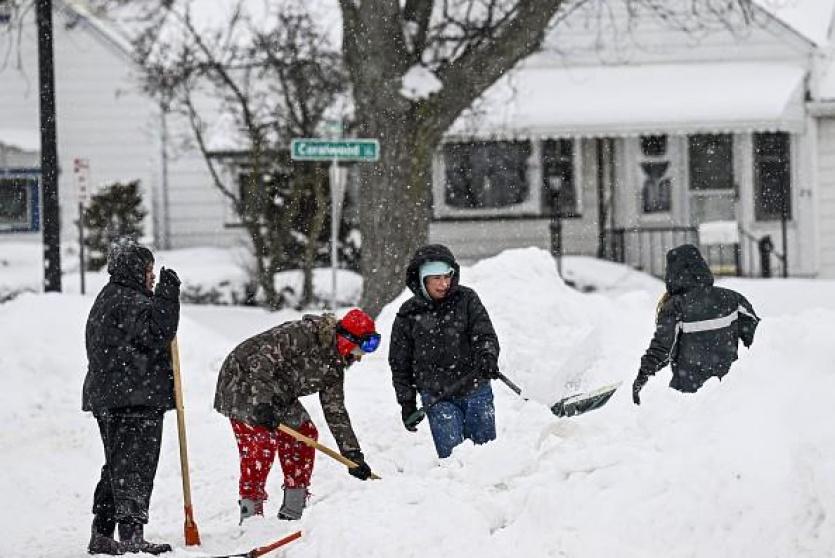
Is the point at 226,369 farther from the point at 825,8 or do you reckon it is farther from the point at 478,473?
the point at 825,8

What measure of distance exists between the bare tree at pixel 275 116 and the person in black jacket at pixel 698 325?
1200 cm

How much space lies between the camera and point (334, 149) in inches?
525

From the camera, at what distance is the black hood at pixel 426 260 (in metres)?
7.67

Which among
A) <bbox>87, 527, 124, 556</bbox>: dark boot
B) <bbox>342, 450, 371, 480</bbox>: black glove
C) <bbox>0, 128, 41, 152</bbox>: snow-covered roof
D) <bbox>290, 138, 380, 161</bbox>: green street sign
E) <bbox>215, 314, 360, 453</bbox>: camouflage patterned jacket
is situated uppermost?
<bbox>0, 128, 41, 152</bbox>: snow-covered roof

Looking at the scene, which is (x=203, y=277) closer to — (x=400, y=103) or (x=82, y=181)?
(x=82, y=181)

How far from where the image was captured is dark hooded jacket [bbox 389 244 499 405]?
7773 millimetres

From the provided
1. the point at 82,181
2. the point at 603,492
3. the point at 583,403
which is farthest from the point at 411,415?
the point at 82,181

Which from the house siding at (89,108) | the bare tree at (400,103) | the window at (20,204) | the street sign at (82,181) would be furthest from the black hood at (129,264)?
the window at (20,204)

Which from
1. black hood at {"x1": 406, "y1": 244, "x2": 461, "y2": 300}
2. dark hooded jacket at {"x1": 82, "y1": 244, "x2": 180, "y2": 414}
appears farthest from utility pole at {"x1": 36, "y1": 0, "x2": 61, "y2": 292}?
black hood at {"x1": 406, "y1": 244, "x2": 461, "y2": 300}

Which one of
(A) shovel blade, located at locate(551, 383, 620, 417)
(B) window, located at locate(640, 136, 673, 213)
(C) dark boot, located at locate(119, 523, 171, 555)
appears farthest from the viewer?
(B) window, located at locate(640, 136, 673, 213)

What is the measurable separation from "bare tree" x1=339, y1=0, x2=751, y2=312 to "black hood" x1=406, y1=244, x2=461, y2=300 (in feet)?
23.2

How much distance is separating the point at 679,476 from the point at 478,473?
1.03m

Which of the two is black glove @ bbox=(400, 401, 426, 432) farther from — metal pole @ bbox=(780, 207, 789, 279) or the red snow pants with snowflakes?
metal pole @ bbox=(780, 207, 789, 279)

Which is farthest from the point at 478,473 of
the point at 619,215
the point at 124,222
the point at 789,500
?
the point at 124,222
